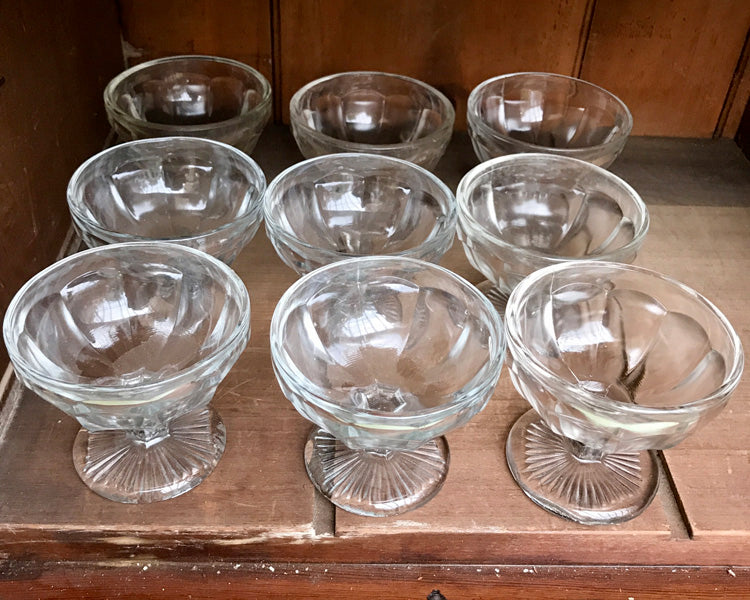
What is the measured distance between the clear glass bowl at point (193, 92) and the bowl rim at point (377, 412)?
24 centimetres

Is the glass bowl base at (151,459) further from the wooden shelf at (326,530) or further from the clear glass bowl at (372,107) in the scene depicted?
the clear glass bowl at (372,107)

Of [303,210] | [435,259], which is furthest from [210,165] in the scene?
[435,259]

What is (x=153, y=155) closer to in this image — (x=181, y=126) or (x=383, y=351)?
(x=181, y=126)

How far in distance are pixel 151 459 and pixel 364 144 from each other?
35 cm

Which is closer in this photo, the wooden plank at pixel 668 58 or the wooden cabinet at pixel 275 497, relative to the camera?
the wooden cabinet at pixel 275 497

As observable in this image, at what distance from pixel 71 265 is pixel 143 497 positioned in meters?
0.16

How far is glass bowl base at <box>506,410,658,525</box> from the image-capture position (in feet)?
1.64

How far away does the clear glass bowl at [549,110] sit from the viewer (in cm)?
74

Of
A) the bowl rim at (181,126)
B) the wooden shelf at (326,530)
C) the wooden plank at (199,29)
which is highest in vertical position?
the wooden plank at (199,29)

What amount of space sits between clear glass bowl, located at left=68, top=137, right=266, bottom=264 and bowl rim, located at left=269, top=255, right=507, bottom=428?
13 centimetres

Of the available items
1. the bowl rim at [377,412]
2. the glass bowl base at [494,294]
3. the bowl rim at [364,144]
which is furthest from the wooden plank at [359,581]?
the bowl rim at [364,144]

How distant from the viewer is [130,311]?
0.55 meters

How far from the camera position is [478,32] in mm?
757

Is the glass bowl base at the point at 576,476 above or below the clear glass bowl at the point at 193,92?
below
